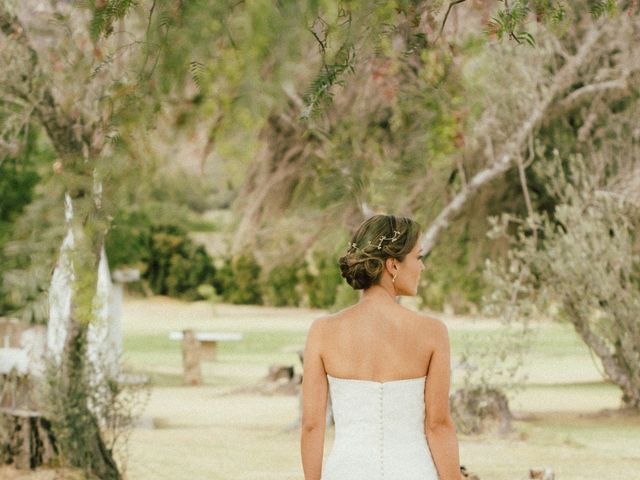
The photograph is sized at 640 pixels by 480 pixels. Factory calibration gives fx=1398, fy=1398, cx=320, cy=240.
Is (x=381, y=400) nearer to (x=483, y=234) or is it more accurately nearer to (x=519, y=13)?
(x=519, y=13)

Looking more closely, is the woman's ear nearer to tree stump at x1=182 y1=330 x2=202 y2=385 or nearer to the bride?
the bride

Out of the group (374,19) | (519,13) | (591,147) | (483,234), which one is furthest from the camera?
(483,234)

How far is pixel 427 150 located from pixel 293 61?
11.8 meters

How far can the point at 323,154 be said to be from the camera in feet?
47.3

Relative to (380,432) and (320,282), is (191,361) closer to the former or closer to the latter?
(380,432)

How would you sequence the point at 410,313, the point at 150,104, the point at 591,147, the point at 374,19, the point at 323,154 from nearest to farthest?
1. the point at 410,313
2. the point at 150,104
3. the point at 374,19
4. the point at 323,154
5. the point at 591,147

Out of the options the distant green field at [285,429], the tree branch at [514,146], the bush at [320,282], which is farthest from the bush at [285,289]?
the tree branch at [514,146]

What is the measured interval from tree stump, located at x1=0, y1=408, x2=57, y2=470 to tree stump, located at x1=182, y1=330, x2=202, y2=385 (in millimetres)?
10522

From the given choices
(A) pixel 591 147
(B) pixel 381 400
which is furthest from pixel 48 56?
(A) pixel 591 147

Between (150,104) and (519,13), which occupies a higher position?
(519,13)

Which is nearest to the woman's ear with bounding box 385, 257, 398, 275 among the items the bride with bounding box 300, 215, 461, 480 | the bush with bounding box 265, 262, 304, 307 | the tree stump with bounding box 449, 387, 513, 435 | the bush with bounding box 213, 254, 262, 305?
the bride with bounding box 300, 215, 461, 480

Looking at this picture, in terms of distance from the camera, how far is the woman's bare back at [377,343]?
4168 mm

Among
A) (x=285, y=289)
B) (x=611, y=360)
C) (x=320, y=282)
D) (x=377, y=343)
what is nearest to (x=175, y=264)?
(x=285, y=289)

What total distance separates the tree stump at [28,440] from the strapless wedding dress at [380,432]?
6.14m
